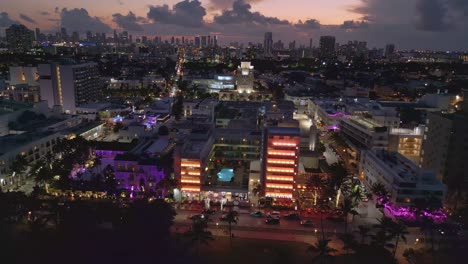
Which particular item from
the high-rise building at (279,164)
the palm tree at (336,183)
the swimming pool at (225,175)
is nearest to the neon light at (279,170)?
the high-rise building at (279,164)

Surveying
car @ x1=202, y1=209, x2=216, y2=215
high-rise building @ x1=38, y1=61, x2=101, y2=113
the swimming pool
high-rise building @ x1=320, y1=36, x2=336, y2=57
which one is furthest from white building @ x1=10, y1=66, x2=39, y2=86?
high-rise building @ x1=320, y1=36, x2=336, y2=57

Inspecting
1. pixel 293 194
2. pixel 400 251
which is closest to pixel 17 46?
pixel 293 194

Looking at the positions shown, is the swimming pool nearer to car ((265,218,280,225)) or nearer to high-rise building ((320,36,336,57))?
car ((265,218,280,225))

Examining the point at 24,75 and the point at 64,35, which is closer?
the point at 24,75

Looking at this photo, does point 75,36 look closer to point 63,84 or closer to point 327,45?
point 327,45

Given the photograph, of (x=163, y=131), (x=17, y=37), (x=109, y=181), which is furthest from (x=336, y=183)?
(x=17, y=37)

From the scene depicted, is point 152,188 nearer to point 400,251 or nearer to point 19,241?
point 19,241
